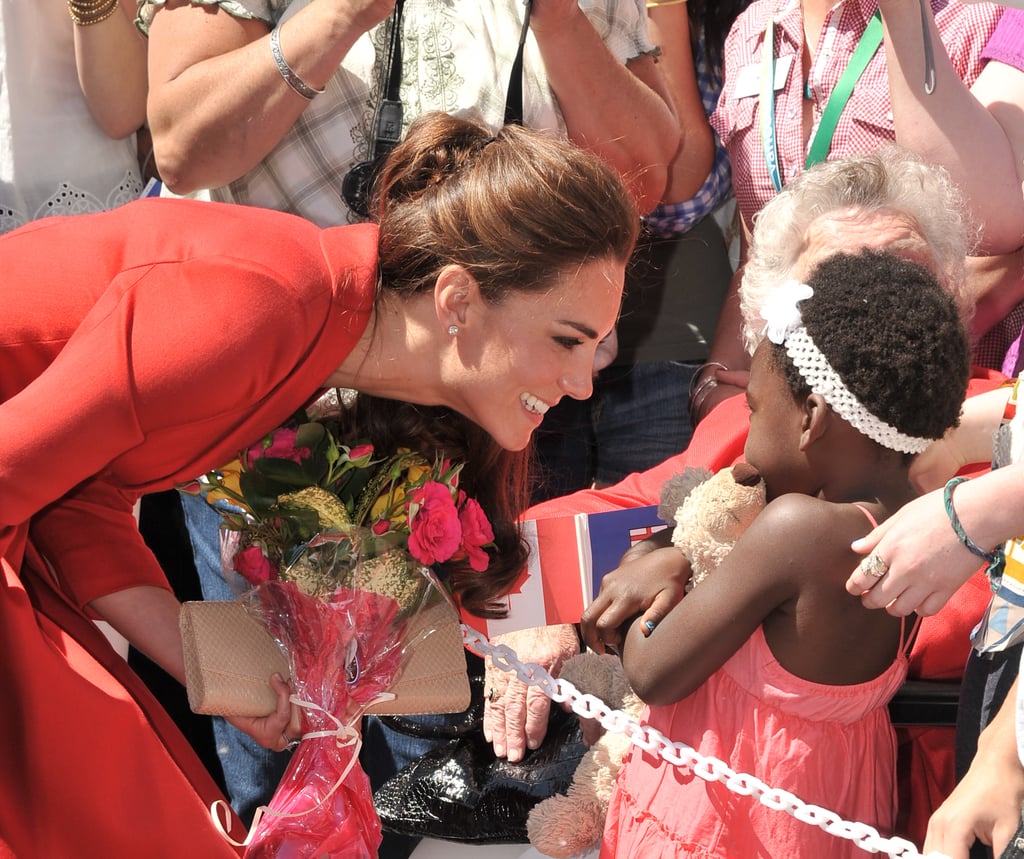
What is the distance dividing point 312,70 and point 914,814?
1777mm

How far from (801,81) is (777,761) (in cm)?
157

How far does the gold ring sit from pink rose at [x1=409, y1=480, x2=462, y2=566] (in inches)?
26.0

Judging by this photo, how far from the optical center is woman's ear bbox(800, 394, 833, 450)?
2016 millimetres

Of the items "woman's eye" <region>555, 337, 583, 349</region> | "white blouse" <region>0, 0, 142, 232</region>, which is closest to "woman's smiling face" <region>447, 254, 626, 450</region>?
"woman's eye" <region>555, 337, 583, 349</region>

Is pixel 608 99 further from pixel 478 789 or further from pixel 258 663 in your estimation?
pixel 478 789

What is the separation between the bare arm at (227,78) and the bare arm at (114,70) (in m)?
0.29

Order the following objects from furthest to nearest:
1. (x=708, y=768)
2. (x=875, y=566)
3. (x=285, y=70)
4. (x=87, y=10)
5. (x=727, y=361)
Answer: (x=727, y=361) → (x=87, y=10) → (x=285, y=70) → (x=708, y=768) → (x=875, y=566)

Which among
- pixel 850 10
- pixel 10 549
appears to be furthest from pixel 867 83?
pixel 10 549

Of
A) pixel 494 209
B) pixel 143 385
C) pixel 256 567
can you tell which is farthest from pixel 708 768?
pixel 143 385

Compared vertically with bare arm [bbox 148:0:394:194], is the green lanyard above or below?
below

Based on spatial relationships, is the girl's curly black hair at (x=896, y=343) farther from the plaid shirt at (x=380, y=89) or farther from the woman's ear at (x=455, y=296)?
the plaid shirt at (x=380, y=89)

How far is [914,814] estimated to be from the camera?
7.28 feet

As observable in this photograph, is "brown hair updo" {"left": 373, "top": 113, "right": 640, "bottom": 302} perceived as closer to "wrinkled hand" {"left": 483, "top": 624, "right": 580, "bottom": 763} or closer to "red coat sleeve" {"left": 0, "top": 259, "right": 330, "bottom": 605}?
"red coat sleeve" {"left": 0, "top": 259, "right": 330, "bottom": 605}

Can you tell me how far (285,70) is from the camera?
2.44m
